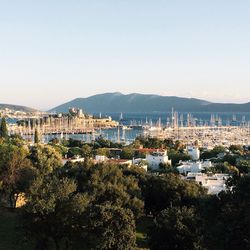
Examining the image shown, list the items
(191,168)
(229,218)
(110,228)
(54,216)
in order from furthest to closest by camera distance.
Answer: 1. (191,168)
2. (54,216)
3. (110,228)
4. (229,218)

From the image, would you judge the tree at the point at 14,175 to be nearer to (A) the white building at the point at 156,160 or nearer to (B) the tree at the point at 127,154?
(A) the white building at the point at 156,160

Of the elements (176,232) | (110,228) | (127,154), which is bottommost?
(127,154)

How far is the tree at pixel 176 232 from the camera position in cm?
1345

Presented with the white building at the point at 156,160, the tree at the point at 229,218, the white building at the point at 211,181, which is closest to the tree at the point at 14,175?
the tree at the point at 229,218

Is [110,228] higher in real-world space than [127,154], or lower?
higher

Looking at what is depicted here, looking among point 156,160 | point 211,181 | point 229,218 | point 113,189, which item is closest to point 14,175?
point 113,189

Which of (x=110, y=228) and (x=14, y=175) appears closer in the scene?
(x=110, y=228)

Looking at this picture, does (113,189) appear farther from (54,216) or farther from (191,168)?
(191,168)

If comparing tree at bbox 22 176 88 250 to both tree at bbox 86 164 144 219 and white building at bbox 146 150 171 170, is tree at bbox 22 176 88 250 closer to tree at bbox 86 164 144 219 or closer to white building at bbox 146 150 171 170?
tree at bbox 86 164 144 219

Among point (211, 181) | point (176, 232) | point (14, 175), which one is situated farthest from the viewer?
point (211, 181)

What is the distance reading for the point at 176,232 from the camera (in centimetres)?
1347

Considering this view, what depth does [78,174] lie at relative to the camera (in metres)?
21.5

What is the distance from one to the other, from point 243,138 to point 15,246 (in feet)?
274

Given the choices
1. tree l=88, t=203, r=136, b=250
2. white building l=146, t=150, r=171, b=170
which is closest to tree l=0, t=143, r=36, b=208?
tree l=88, t=203, r=136, b=250
